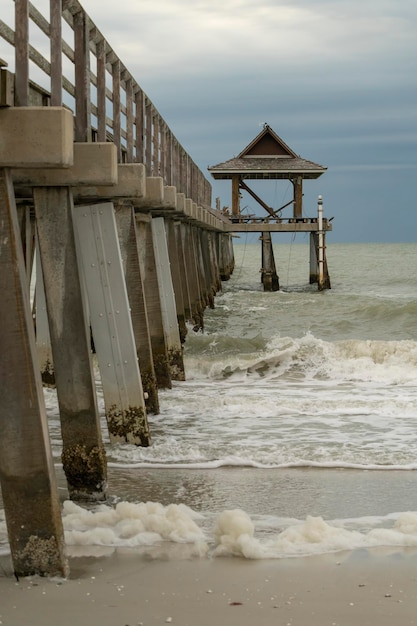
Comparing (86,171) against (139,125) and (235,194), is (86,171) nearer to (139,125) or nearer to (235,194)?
(139,125)

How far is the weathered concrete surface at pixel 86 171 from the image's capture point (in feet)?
23.2

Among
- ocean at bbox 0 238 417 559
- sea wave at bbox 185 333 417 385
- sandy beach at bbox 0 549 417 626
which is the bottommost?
sea wave at bbox 185 333 417 385

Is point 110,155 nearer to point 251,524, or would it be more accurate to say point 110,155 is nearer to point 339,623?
point 251,524

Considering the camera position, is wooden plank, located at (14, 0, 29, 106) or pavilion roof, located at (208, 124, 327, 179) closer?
wooden plank, located at (14, 0, 29, 106)

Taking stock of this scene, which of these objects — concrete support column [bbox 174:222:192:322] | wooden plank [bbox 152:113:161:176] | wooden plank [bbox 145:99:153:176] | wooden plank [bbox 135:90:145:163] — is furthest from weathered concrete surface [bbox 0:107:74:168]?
concrete support column [bbox 174:222:192:322]

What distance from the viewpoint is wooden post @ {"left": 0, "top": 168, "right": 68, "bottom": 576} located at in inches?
221

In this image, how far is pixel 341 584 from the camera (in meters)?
5.64

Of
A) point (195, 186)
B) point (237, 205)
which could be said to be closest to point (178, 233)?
point (195, 186)

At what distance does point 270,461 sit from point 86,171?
317cm

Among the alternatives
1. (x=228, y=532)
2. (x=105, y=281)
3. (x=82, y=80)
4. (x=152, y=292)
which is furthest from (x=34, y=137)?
(x=152, y=292)

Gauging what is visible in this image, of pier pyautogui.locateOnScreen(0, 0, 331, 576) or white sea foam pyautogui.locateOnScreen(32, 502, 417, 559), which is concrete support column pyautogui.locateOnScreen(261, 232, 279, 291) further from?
white sea foam pyautogui.locateOnScreen(32, 502, 417, 559)

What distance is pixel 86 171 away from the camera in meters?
7.48

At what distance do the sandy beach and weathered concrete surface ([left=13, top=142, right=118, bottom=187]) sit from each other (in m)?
2.51

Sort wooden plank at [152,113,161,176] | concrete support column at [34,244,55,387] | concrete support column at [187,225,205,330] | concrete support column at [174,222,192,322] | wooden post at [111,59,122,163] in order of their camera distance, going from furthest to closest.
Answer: concrete support column at [187,225,205,330] → concrete support column at [174,222,192,322] → wooden plank at [152,113,161,176] → concrete support column at [34,244,55,387] → wooden post at [111,59,122,163]
